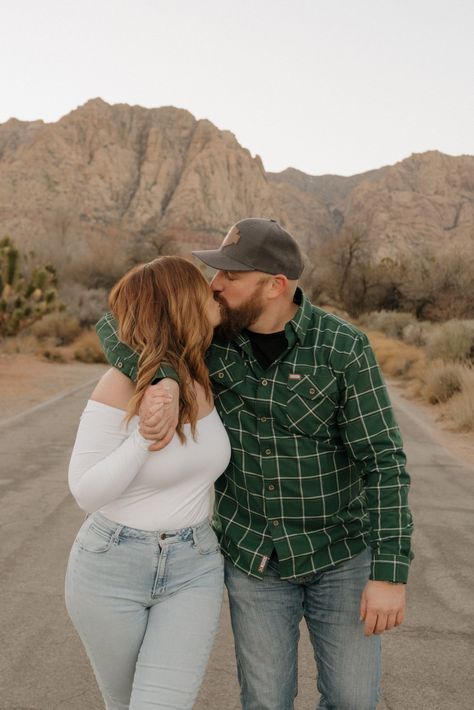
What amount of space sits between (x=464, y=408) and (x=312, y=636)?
1055 centimetres

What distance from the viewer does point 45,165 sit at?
87.1 m

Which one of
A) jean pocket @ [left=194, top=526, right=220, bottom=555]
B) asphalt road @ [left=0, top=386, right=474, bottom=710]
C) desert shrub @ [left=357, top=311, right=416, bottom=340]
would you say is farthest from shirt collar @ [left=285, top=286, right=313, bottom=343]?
desert shrub @ [left=357, top=311, right=416, bottom=340]

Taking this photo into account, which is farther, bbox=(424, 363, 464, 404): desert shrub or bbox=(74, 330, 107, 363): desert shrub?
bbox=(74, 330, 107, 363): desert shrub

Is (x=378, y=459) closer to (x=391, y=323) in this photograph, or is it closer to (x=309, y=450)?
(x=309, y=450)

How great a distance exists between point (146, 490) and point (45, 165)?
298ft

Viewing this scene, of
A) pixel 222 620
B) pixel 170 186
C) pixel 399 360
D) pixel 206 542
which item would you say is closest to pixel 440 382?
pixel 399 360

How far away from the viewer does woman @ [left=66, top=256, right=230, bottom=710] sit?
2.21 metres

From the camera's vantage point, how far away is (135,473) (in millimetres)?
2221

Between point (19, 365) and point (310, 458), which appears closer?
point (310, 458)

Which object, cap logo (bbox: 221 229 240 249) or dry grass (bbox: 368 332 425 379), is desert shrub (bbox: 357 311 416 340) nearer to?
dry grass (bbox: 368 332 425 379)

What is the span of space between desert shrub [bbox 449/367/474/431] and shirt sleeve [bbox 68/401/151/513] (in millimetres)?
10630

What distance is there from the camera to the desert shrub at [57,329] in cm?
2795

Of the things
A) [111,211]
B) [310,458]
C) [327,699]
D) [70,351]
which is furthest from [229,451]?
[111,211]

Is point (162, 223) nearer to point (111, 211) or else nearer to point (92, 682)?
point (111, 211)
